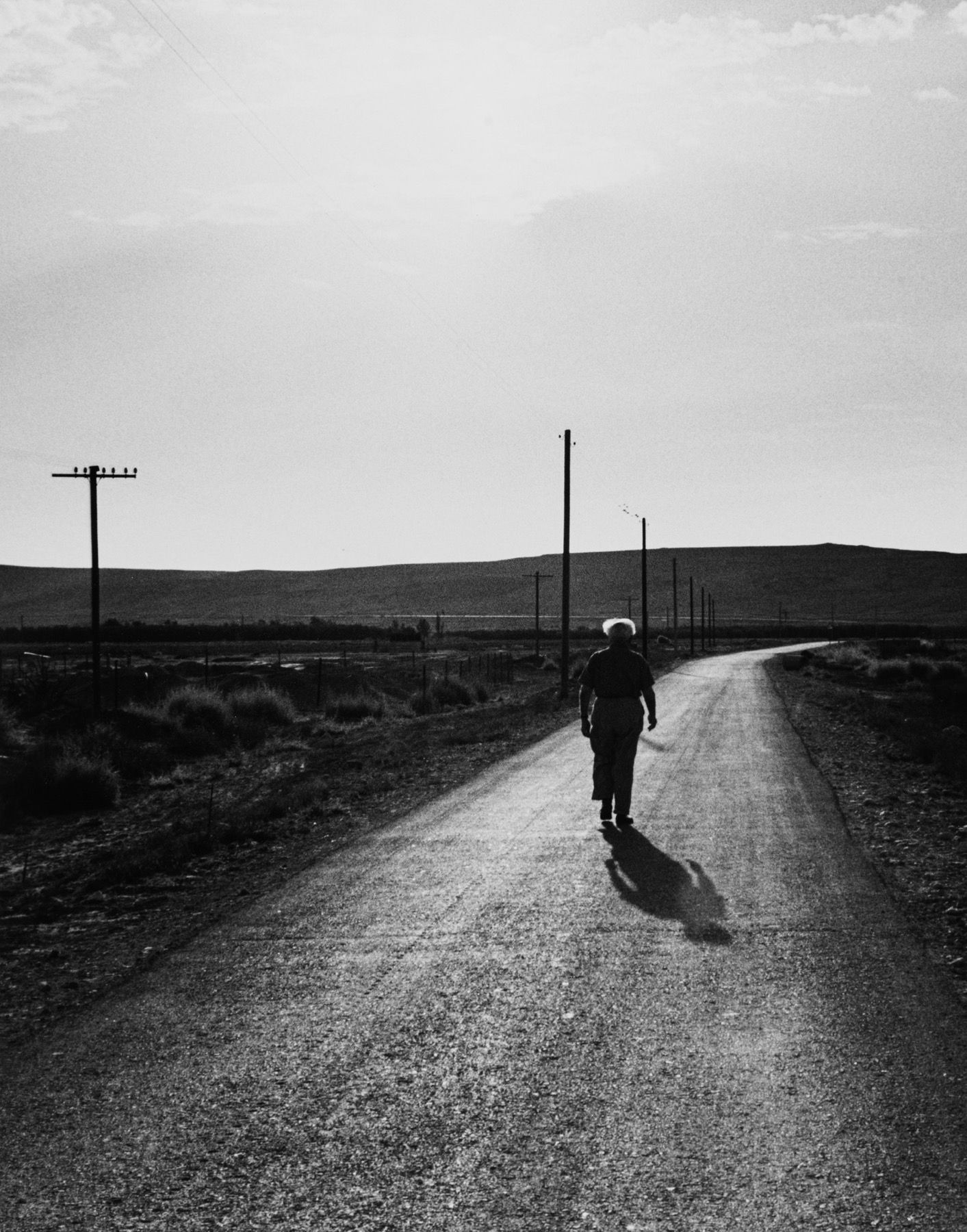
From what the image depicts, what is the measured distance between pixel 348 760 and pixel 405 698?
2016 centimetres

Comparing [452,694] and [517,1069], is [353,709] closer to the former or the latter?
[452,694]

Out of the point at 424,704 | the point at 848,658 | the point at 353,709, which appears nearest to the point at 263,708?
the point at 353,709

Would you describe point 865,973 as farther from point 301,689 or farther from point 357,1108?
point 301,689

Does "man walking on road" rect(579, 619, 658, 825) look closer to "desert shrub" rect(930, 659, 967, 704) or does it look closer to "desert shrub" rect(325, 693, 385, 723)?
"desert shrub" rect(325, 693, 385, 723)

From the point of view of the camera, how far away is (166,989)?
6824mm

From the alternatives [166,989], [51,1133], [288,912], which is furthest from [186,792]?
[51,1133]

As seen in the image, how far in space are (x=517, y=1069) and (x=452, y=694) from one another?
3413cm

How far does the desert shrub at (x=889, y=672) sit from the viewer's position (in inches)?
2147

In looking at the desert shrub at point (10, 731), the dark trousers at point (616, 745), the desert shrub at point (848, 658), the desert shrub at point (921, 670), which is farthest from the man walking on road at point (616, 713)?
the desert shrub at point (848, 658)

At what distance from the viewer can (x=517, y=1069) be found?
539cm

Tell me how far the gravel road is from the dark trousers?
2.44 meters

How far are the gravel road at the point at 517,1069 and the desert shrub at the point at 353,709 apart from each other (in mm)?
24838

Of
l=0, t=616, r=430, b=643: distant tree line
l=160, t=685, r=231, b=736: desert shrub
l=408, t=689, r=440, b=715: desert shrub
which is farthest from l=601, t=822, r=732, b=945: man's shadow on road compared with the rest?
l=0, t=616, r=430, b=643: distant tree line

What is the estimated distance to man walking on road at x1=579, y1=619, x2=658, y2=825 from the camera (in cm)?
1223
